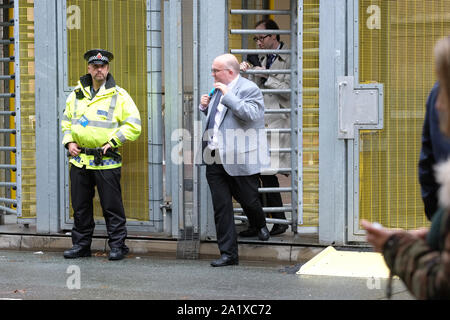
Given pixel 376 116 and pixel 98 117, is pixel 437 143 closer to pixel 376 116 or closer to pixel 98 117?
pixel 376 116

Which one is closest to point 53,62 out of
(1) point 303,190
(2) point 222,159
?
(2) point 222,159

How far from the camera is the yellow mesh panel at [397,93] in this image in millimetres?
8328

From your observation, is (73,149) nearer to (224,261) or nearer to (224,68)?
(224,68)

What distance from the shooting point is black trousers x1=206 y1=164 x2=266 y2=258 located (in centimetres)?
822

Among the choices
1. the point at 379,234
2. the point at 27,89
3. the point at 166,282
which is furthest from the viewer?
the point at 27,89

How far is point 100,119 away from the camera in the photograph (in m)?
8.59

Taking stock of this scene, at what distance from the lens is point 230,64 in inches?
323

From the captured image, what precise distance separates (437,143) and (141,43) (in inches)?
232

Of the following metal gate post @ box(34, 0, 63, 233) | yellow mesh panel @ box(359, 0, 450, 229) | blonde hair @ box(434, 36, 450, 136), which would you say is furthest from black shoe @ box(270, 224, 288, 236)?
blonde hair @ box(434, 36, 450, 136)

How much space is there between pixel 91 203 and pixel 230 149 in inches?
68.5

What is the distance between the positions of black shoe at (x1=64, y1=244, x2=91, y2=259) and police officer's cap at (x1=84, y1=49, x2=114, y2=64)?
193 cm

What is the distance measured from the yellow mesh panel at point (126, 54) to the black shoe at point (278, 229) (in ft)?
4.61

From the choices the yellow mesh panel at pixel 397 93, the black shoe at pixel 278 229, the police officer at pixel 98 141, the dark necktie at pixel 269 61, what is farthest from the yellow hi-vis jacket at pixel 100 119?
the yellow mesh panel at pixel 397 93

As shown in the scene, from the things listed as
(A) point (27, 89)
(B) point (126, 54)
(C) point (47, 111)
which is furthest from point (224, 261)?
(A) point (27, 89)
